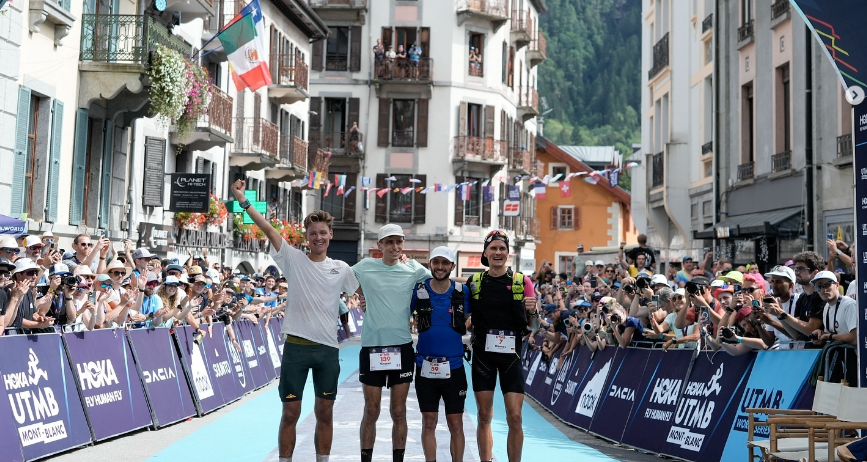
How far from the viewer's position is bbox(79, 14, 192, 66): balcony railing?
76.0 feet

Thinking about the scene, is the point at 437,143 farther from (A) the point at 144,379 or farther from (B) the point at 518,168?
(A) the point at 144,379

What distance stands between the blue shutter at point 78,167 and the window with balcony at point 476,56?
33190 millimetres

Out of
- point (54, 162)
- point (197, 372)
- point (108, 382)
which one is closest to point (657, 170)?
point (54, 162)

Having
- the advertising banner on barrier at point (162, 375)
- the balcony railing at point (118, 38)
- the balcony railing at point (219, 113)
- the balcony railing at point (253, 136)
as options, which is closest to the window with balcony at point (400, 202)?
the balcony railing at point (253, 136)

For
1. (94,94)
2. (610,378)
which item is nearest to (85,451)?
(610,378)

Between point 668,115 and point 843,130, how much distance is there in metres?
16.5

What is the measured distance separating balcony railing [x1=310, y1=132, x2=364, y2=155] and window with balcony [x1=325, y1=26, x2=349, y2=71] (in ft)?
9.62

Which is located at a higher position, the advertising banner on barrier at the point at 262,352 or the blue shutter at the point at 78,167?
the blue shutter at the point at 78,167

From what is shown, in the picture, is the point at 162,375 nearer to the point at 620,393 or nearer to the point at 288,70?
the point at 620,393

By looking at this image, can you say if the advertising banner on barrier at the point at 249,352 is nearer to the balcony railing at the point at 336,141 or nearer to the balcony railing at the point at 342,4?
the balcony railing at the point at 336,141

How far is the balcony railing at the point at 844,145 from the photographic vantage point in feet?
73.4

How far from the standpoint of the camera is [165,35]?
25062mm

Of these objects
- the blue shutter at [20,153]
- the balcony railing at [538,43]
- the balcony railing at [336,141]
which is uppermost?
the balcony railing at [538,43]

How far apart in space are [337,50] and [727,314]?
145 feet
